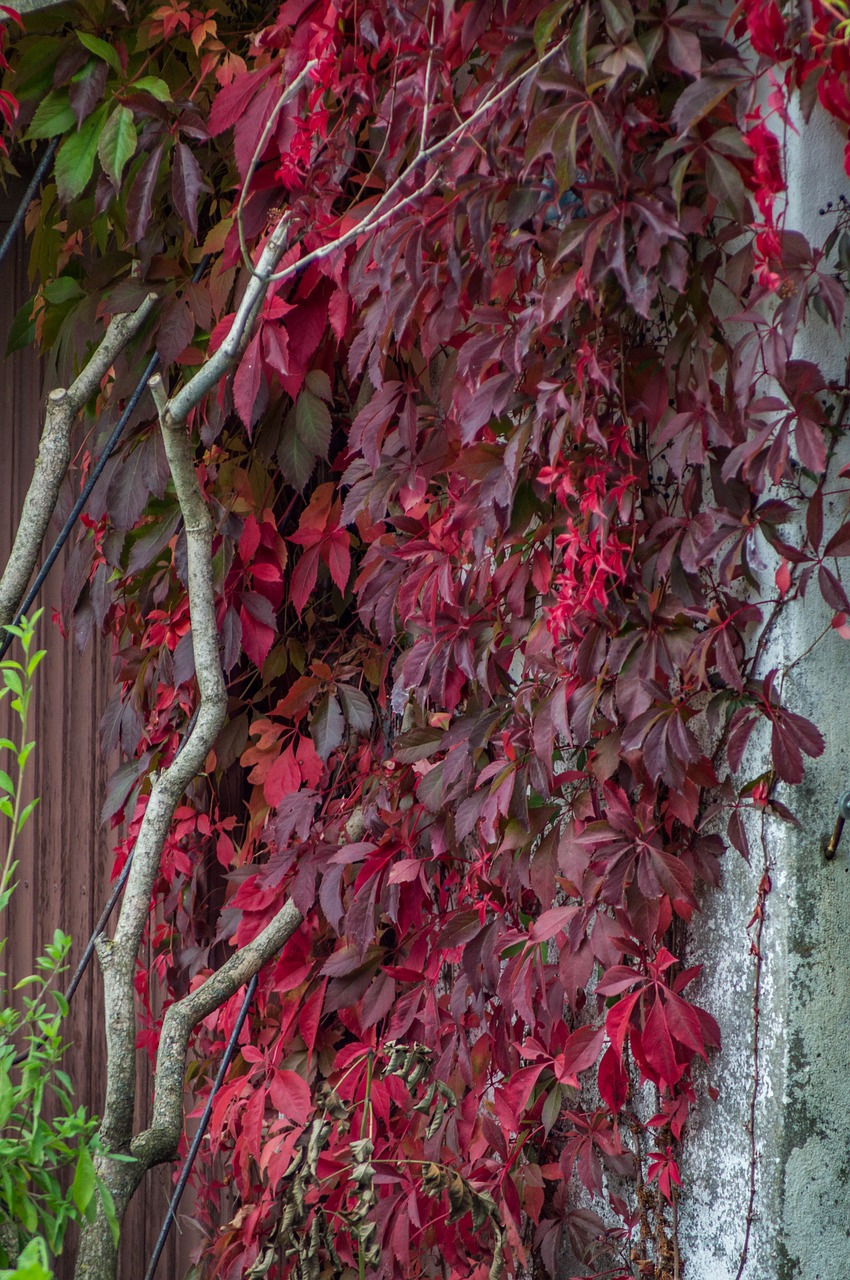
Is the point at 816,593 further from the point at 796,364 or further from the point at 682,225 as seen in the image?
the point at 682,225

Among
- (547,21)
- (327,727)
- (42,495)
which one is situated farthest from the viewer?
(327,727)

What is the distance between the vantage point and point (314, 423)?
1688 mm

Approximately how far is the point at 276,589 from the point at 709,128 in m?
1.05

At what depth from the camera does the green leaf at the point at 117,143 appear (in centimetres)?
157

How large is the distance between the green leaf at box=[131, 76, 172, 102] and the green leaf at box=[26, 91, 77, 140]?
12 centimetres

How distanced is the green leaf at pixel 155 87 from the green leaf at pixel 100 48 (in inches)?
1.5

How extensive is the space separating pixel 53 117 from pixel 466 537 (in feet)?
2.92

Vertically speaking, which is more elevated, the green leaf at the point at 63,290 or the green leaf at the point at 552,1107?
the green leaf at the point at 63,290

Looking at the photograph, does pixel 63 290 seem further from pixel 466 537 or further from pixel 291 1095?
pixel 291 1095

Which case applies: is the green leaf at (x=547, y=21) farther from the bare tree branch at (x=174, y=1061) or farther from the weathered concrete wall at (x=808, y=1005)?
the bare tree branch at (x=174, y=1061)

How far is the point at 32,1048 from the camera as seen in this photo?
107cm

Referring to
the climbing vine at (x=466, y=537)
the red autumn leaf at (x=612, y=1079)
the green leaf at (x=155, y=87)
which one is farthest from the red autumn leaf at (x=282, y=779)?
the green leaf at (x=155, y=87)

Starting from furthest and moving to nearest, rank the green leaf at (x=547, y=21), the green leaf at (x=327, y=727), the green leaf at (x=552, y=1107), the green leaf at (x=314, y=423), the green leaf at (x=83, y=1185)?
the green leaf at (x=327, y=727)
the green leaf at (x=314, y=423)
the green leaf at (x=552, y=1107)
the green leaf at (x=547, y=21)
the green leaf at (x=83, y=1185)

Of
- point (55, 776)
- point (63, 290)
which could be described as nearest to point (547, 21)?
point (63, 290)
